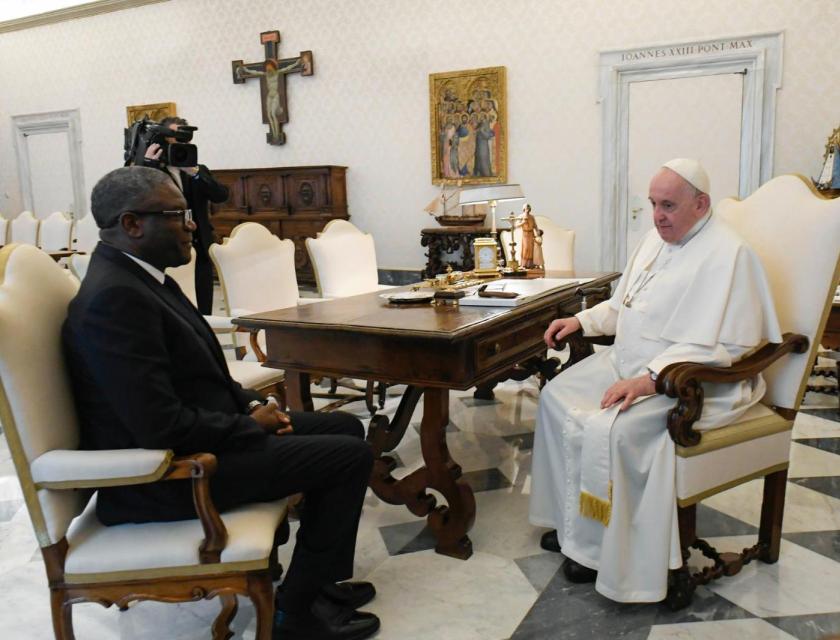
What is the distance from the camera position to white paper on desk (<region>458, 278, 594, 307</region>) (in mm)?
2891

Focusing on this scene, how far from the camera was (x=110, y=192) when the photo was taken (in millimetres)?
1864

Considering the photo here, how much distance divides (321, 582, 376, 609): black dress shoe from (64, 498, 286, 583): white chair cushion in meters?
0.50

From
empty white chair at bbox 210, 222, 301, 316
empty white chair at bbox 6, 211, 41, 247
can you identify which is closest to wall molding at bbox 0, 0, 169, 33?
empty white chair at bbox 6, 211, 41, 247

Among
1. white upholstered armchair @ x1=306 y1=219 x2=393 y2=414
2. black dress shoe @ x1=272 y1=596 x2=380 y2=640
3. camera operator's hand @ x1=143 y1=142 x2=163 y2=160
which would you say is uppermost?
camera operator's hand @ x1=143 y1=142 x2=163 y2=160

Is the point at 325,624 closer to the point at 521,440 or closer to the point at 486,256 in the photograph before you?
the point at 521,440

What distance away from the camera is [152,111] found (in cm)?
1049

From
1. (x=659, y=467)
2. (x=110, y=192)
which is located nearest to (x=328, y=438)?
(x=110, y=192)

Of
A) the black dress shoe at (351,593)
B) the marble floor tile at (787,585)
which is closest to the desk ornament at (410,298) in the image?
the black dress shoe at (351,593)

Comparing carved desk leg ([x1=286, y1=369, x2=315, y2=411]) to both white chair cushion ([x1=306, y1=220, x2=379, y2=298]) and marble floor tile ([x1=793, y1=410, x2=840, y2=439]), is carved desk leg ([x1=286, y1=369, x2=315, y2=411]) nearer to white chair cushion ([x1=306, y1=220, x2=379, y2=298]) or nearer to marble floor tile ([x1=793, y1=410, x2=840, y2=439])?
white chair cushion ([x1=306, y1=220, x2=379, y2=298])

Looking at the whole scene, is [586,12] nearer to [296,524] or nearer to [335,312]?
[335,312]

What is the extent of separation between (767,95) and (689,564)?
227 inches

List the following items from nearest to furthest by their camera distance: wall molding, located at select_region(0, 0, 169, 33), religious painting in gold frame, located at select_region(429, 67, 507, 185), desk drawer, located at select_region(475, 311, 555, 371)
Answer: desk drawer, located at select_region(475, 311, 555, 371)
religious painting in gold frame, located at select_region(429, 67, 507, 185)
wall molding, located at select_region(0, 0, 169, 33)

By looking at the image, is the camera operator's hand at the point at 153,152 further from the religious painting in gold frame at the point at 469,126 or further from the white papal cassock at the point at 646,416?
the religious painting in gold frame at the point at 469,126

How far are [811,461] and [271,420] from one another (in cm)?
283
